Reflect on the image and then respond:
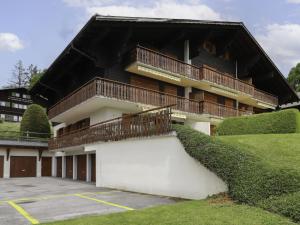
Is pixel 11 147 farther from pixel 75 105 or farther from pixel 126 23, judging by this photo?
pixel 126 23

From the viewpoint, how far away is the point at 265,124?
811 inches

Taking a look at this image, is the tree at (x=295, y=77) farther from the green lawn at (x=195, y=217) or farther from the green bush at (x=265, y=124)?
the green lawn at (x=195, y=217)

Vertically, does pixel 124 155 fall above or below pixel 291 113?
below

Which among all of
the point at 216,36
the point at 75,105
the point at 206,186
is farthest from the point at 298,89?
the point at 206,186

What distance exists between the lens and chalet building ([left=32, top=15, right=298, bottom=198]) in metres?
14.9

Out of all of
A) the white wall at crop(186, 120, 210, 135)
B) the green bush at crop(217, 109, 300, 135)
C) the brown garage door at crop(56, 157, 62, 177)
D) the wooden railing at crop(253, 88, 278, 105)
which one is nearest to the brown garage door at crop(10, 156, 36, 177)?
the brown garage door at crop(56, 157, 62, 177)

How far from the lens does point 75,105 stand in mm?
24172

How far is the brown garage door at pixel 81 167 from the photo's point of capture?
26.4 metres

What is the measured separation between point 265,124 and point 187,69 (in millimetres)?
7567

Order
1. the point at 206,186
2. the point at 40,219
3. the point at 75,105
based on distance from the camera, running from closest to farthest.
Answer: the point at 40,219 < the point at 206,186 < the point at 75,105

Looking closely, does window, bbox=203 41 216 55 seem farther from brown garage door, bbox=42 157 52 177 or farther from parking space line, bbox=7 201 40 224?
parking space line, bbox=7 201 40 224

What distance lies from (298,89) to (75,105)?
39.5 meters

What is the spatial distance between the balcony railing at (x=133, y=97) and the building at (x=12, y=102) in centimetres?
4465

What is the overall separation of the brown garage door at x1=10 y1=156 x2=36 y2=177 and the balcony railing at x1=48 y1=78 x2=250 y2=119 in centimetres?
781
